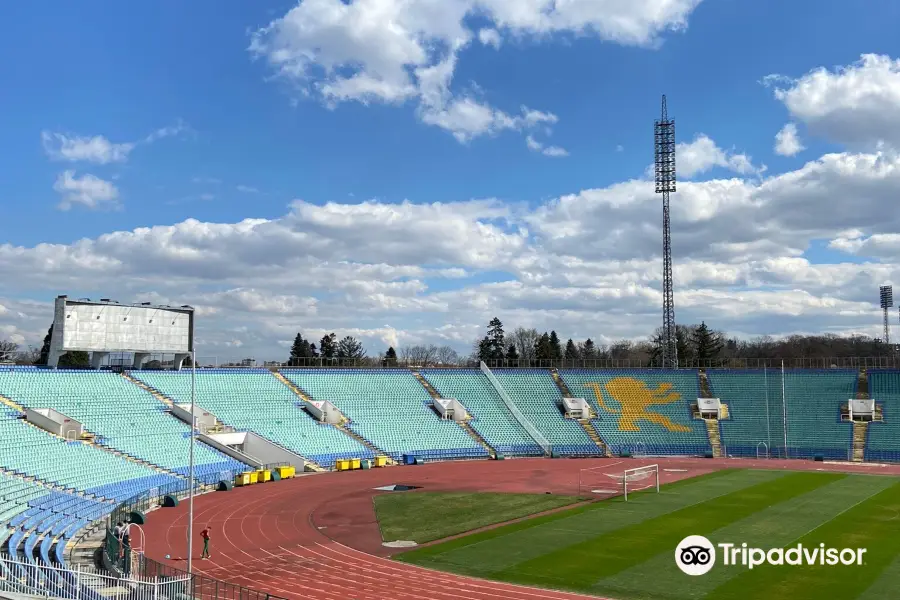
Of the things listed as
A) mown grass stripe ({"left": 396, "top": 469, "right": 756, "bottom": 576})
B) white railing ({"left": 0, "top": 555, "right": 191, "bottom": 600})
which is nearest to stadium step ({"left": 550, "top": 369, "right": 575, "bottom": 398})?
mown grass stripe ({"left": 396, "top": 469, "right": 756, "bottom": 576})

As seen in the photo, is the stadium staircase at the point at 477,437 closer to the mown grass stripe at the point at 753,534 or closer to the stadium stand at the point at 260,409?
the stadium stand at the point at 260,409

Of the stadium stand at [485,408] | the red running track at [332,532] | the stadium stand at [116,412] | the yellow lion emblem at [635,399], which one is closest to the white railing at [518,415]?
the stadium stand at [485,408]

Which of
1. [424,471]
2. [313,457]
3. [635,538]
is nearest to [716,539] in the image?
[635,538]

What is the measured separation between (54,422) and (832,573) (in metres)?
42.2

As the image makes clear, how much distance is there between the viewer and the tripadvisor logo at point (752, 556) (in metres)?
27.7

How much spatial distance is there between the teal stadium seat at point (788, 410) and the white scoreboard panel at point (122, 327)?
164ft

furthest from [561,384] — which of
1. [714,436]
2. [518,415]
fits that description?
[714,436]

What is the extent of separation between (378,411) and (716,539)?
3996cm

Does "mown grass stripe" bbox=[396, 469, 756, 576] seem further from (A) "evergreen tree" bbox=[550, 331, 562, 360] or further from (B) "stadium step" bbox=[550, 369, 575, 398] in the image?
(A) "evergreen tree" bbox=[550, 331, 562, 360]

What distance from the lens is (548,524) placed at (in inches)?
1415

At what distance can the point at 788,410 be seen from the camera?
230 feet

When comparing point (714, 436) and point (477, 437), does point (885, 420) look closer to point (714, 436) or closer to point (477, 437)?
A: point (714, 436)

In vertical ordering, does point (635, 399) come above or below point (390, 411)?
above

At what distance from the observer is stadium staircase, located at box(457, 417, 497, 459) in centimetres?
6550
